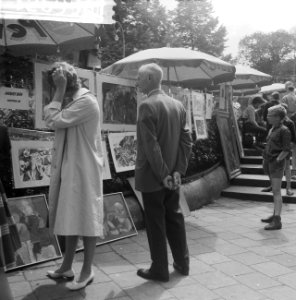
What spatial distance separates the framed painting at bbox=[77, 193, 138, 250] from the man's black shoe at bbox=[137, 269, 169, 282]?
117cm

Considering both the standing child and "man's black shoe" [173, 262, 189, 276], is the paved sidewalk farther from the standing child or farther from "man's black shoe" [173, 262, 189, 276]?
the standing child

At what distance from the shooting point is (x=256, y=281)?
3879 mm

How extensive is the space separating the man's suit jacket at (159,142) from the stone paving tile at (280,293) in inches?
50.5

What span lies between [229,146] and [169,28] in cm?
3269

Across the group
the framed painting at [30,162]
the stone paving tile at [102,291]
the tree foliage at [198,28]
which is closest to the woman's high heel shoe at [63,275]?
the stone paving tile at [102,291]

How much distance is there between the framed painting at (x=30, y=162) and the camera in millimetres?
4422

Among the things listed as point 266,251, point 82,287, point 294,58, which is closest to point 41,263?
point 82,287

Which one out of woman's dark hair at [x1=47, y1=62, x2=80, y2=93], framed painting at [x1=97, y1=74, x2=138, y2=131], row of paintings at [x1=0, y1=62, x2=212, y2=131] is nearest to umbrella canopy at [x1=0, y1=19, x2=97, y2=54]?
row of paintings at [x1=0, y1=62, x2=212, y2=131]

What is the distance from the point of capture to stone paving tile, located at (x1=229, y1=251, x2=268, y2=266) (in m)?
4.42

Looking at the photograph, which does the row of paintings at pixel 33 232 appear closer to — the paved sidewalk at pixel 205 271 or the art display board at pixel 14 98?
the paved sidewalk at pixel 205 271

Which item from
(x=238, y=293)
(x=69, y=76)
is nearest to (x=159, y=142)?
(x=69, y=76)

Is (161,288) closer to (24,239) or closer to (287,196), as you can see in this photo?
(24,239)

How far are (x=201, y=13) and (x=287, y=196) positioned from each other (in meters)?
44.4

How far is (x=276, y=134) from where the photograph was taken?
5699mm
